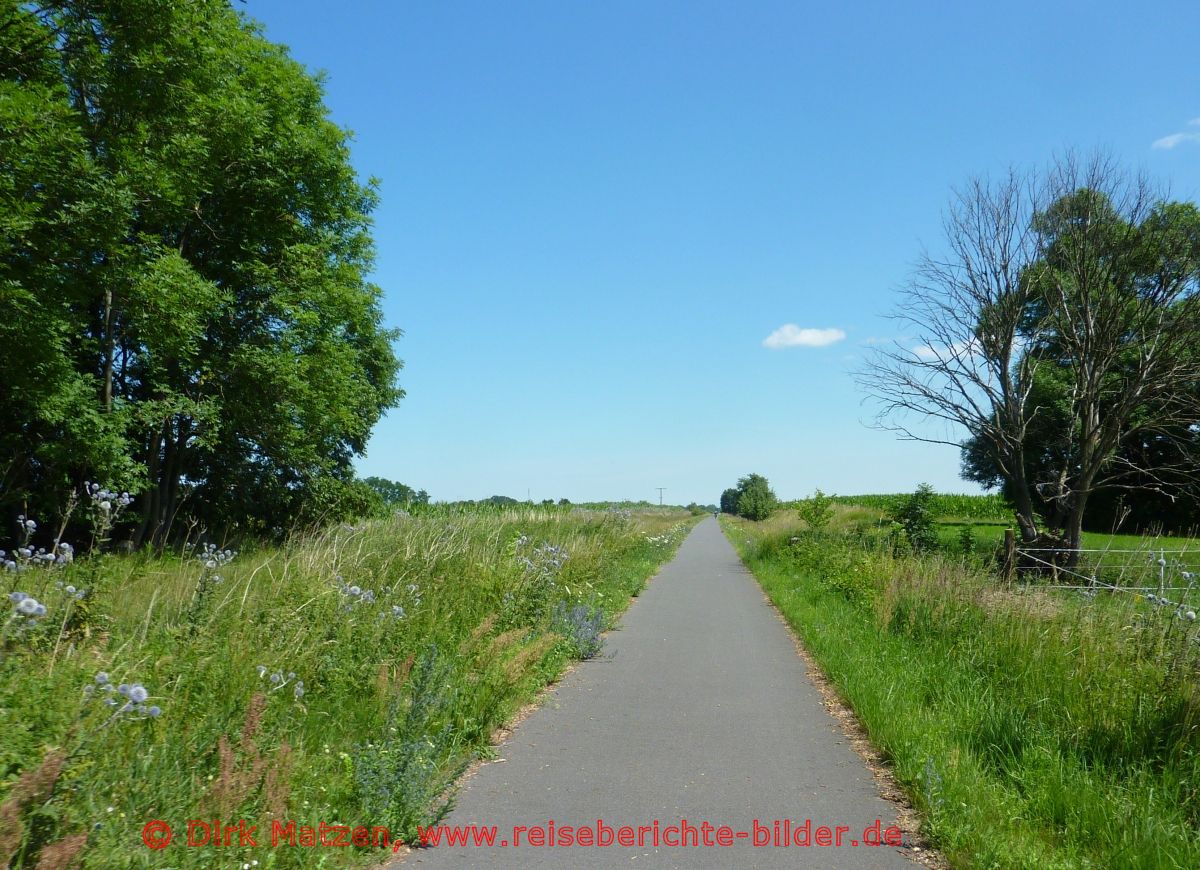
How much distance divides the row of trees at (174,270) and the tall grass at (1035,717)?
35.4 ft

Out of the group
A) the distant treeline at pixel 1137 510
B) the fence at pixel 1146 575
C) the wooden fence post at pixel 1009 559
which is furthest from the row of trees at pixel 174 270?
the distant treeline at pixel 1137 510

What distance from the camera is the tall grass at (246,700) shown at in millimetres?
3539

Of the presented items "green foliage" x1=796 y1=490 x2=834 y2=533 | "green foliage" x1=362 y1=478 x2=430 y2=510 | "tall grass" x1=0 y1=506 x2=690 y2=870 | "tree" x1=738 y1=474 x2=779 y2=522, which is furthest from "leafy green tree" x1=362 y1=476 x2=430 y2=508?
"tree" x1=738 y1=474 x2=779 y2=522

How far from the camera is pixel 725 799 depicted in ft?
17.4

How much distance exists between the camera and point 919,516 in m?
21.5

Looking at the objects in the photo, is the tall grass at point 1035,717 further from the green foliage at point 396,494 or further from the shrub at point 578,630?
the green foliage at point 396,494

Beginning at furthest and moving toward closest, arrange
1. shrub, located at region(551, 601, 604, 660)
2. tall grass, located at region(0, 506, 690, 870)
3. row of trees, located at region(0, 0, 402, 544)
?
row of trees, located at region(0, 0, 402, 544)
shrub, located at region(551, 601, 604, 660)
tall grass, located at region(0, 506, 690, 870)

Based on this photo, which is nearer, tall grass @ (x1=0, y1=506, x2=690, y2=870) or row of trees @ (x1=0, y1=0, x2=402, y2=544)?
tall grass @ (x1=0, y1=506, x2=690, y2=870)

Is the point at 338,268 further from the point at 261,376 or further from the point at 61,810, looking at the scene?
the point at 61,810

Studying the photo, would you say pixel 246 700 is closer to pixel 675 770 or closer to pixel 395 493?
pixel 675 770

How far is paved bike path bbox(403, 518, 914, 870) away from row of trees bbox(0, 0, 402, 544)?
822cm

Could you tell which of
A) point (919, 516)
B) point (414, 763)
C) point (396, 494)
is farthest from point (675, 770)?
point (396, 494)

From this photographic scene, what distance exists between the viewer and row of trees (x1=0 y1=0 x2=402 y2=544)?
14.1 m

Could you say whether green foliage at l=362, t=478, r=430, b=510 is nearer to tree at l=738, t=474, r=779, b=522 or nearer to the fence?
the fence
